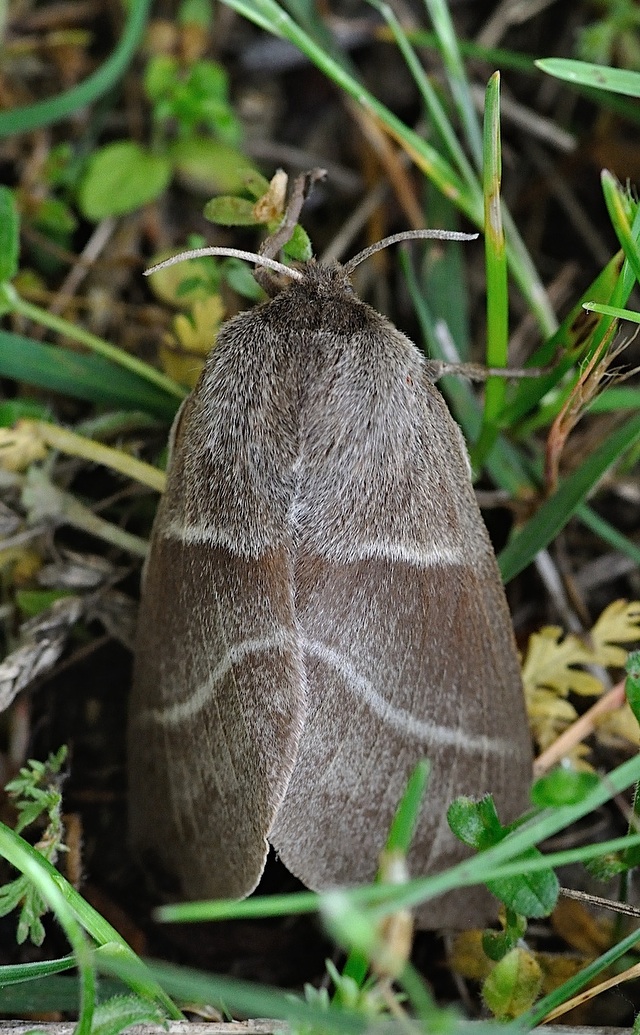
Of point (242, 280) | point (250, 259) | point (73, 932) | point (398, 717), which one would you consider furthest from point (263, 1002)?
point (242, 280)

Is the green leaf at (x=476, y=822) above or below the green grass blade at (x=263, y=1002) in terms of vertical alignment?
above

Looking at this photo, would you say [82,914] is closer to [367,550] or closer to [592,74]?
[367,550]

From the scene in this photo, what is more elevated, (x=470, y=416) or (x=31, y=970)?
(x=470, y=416)

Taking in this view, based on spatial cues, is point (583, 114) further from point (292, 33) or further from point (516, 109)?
point (292, 33)

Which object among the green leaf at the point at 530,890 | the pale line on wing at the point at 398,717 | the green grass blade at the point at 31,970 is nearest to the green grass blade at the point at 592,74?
the pale line on wing at the point at 398,717

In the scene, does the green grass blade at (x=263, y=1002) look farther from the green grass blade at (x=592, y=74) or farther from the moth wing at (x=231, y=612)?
the green grass blade at (x=592, y=74)

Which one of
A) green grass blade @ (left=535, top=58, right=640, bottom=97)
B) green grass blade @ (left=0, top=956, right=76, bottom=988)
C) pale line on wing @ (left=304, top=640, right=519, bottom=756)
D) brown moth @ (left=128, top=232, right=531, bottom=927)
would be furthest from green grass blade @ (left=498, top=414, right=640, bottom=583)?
green grass blade @ (left=0, top=956, right=76, bottom=988)

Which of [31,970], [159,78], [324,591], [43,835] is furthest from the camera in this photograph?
[159,78]

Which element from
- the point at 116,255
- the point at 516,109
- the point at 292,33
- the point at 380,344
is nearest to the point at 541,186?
the point at 516,109

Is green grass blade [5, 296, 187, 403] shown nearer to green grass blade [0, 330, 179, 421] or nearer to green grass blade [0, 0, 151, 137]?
green grass blade [0, 330, 179, 421]
